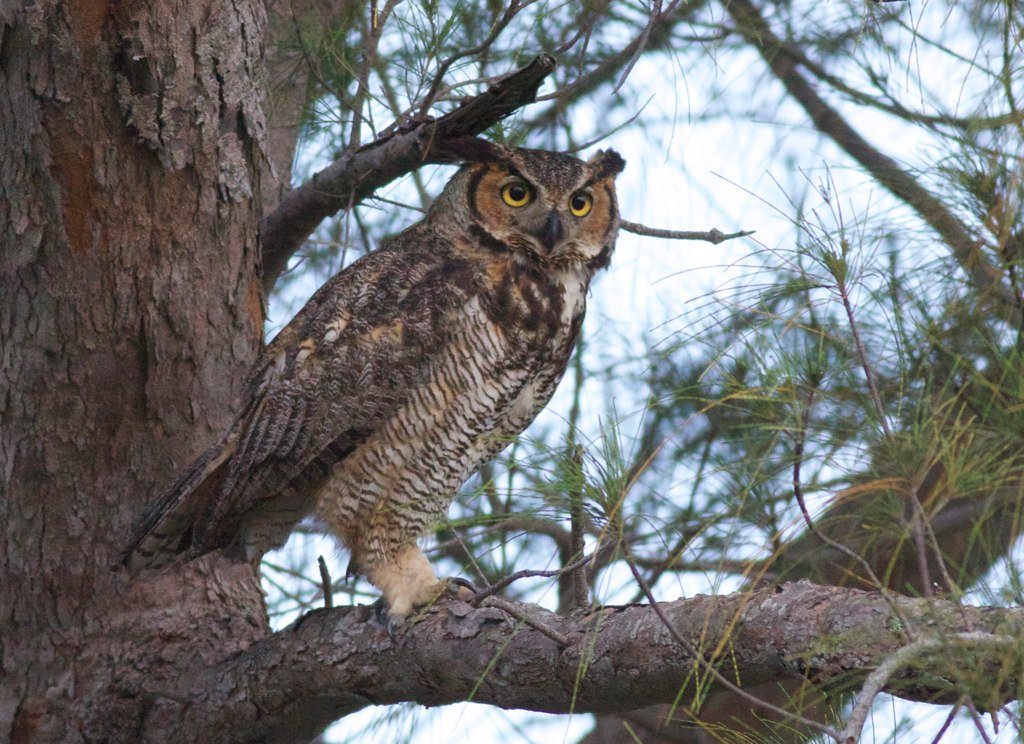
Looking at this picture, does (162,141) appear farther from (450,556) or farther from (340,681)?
(450,556)

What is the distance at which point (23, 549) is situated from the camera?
2139 millimetres

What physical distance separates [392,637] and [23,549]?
0.73 metres

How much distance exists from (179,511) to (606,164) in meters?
1.16

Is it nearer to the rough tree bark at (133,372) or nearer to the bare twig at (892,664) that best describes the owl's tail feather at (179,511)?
the rough tree bark at (133,372)

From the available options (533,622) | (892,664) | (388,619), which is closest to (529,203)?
(388,619)

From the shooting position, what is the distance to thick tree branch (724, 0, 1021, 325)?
→ 1.76 meters

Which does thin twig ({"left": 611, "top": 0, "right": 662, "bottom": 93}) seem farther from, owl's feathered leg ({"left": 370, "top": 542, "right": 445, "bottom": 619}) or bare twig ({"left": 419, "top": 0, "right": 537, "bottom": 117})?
owl's feathered leg ({"left": 370, "top": 542, "right": 445, "bottom": 619})

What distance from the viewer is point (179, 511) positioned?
2146mm

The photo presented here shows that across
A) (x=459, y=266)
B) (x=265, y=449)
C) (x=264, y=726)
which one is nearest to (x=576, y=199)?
(x=459, y=266)

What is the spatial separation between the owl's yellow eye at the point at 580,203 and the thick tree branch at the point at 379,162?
0.28 m

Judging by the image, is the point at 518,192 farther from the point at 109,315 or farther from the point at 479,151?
the point at 109,315

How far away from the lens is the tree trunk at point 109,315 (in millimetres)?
2018

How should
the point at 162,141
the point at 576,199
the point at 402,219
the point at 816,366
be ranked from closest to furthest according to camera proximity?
1. the point at 816,366
2. the point at 162,141
3. the point at 576,199
4. the point at 402,219

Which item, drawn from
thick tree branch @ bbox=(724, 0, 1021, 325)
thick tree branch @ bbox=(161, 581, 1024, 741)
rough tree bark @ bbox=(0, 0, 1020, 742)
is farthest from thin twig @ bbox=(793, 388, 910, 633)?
rough tree bark @ bbox=(0, 0, 1020, 742)
